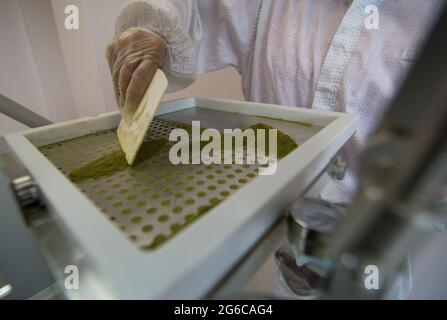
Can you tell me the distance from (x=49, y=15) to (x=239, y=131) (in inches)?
54.4

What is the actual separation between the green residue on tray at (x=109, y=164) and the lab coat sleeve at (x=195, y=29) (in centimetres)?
29

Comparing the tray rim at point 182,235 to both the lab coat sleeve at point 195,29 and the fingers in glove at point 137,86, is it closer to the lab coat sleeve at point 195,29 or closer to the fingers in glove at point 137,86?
the fingers in glove at point 137,86

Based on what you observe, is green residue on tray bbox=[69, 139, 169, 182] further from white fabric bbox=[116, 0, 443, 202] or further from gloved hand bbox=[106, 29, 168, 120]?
white fabric bbox=[116, 0, 443, 202]

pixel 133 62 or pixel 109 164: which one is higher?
pixel 133 62

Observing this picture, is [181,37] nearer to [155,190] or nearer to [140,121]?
[140,121]

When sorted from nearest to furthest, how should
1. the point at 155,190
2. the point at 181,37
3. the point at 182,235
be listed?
the point at 182,235 → the point at 155,190 → the point at 181,37

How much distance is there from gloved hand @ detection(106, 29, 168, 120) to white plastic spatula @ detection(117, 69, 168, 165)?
0.04 meters

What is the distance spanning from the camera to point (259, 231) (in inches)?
8.6

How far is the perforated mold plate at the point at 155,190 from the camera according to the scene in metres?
0.22

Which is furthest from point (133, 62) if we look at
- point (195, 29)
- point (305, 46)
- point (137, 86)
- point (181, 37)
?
point (305, 46)

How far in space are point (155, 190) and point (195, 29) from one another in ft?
1.75

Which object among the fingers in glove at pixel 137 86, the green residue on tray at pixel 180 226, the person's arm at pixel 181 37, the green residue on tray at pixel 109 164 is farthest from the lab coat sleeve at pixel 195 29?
the green residue on tray at pixel 180 226

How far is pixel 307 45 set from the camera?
56 centimetres
